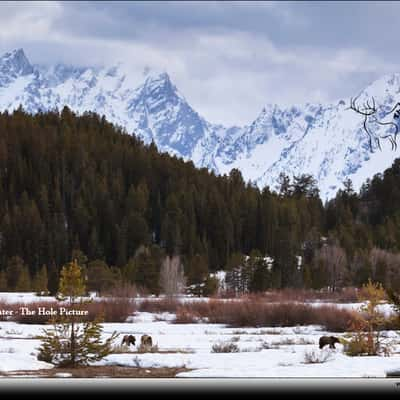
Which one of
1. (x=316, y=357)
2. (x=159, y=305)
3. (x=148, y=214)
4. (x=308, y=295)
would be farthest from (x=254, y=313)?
Result: (x=148, y=214)

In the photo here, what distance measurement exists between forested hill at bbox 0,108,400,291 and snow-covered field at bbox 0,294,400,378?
5.97 ft

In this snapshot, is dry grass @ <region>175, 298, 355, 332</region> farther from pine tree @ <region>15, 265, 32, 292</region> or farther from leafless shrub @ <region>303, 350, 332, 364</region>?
leafless shrub @ <region>303, 350, 332, 364</region>

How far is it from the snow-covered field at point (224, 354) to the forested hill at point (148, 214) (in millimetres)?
1819

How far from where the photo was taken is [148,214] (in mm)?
49688

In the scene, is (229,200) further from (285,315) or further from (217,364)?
(217,364)

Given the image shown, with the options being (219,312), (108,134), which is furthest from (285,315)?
(108,134)

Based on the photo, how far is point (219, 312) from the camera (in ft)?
88.8

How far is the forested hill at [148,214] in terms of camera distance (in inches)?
1088

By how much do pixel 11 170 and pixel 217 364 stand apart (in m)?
36.3

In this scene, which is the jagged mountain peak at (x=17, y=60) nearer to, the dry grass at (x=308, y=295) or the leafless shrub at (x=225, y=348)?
the leafless shrub at (x=225, y=348)

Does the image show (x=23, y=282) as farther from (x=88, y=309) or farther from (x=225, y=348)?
(x=225, y=348)

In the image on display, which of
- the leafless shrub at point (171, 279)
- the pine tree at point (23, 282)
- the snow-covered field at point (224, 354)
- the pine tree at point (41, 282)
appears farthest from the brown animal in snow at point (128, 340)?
the leafless shrub at point (171, 279)

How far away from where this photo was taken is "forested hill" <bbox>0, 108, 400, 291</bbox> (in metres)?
27.6

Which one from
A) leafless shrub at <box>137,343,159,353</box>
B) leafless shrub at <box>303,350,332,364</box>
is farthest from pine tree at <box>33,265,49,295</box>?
leafless shrub at <box>303,350,332,364</box>
